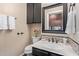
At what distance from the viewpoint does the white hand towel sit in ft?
5.25

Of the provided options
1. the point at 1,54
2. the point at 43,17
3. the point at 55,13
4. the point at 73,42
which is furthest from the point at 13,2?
the point at 73,42

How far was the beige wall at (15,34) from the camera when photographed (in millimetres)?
1637

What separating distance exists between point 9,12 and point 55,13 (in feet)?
2.08

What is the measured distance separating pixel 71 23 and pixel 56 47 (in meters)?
0.38

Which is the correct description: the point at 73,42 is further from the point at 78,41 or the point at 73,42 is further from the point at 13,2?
the point at 13,2

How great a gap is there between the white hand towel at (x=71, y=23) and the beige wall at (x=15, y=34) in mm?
557

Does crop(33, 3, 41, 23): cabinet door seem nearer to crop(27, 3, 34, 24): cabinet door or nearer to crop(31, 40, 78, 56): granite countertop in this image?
crop(27, 3, 34, 24): cabinet door

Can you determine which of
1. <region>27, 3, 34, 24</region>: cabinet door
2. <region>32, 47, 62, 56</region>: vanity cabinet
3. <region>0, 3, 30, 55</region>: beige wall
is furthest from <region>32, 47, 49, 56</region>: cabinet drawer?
<region>27, 3, 34, 24</region>: cabinet door

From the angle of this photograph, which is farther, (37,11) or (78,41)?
(37,11)

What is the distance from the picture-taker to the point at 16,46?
1.70 meters

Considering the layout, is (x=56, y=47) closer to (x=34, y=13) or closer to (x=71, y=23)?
(x=71, y=23)

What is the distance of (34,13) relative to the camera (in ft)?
5.78

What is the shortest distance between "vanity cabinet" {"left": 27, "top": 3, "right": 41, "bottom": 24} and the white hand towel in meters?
0.41

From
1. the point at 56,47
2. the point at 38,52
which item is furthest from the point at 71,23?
the point at 38,52
